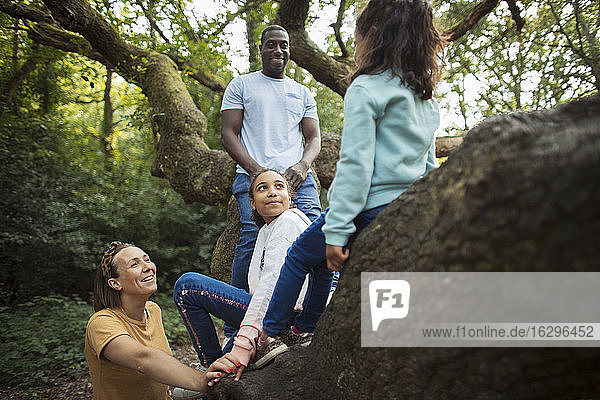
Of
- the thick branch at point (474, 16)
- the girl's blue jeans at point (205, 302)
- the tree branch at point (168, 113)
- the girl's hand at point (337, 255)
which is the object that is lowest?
the girl's blue jeans at point (205, 302)

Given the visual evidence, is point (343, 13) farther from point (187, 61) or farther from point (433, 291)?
point (433, 291)

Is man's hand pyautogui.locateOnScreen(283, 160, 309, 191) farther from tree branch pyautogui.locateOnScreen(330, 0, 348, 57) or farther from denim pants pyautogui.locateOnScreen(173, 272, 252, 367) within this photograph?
tree branch pyautogui.locateOnScreen(330, 0, 348, 57)

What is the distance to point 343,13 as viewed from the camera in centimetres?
693

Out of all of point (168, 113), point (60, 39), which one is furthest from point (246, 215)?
point (60, 39)

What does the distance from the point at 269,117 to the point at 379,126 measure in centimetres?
201

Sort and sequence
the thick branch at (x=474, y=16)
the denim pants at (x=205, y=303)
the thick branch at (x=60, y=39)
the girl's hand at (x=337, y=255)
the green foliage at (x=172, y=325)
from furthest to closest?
1. the green foliage at (x=172, y=325)
2. the thick branch at (x=60, y=39)
3. the thick branch at (x=474, y=16)
4. the denim pants at (x=205, y=303)
5. the girl's hand at (x=337, y=255)

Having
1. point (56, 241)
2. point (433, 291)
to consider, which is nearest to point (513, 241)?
point (433, 291)

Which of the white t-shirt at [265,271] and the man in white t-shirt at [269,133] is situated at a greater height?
the man in white t-shirt at [269,133]

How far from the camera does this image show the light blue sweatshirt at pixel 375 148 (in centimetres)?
163

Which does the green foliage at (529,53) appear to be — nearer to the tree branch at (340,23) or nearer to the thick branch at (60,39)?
the tree branch at (340,23)

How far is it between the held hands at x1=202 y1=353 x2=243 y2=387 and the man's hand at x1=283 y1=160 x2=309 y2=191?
1.57 meters

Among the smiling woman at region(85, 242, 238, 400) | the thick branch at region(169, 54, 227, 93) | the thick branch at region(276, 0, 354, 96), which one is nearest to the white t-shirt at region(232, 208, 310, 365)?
the smiling woman at region(85, 242, 238, 400)

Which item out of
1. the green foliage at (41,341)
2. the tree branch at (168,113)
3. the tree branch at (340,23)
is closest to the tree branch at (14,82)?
the tree branch at (168,113)

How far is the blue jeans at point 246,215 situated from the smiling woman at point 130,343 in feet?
2.29
